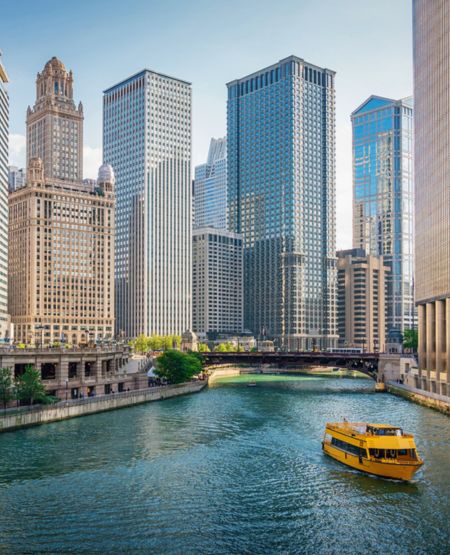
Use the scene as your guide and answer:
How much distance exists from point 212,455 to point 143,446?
385 inches

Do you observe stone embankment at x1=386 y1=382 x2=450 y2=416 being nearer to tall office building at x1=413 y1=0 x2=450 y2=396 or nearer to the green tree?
tall office building at x1=413 y1=0 x2=450 y2=396

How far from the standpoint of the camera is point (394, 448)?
7131cm

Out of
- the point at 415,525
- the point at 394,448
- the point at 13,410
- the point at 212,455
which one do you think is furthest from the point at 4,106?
the point at 415,525

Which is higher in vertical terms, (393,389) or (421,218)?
(421,218)

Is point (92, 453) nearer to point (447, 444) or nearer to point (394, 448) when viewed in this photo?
point (394, 448)

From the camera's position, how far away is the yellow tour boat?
228 feet

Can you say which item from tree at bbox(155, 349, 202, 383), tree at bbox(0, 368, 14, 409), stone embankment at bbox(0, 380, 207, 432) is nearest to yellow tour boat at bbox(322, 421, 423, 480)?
stone embankment at bbox(0, 380, 207, 432)

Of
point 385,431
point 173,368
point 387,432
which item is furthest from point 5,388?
point 173,368

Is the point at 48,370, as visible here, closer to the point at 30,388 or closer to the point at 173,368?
the point at 173,368

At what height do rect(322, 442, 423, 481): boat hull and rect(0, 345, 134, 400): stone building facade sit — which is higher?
rect(0, 345, 134, 400): stone building facade

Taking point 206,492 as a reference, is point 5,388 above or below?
above

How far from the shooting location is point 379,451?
72.1 m

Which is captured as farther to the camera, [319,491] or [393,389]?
[393,389]

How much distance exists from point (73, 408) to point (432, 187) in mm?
92276
